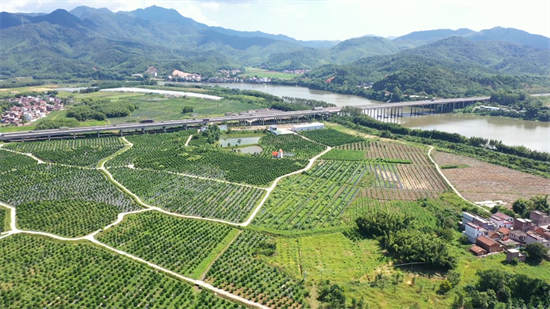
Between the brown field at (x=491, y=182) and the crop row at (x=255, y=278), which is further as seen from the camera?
the brown field at (x=491, y=182)

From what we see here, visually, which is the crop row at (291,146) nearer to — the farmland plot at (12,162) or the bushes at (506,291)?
the farmland plot at (12,162)

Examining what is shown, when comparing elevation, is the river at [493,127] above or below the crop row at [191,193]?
above

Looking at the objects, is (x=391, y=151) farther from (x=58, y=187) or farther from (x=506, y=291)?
(x=58, y=187)

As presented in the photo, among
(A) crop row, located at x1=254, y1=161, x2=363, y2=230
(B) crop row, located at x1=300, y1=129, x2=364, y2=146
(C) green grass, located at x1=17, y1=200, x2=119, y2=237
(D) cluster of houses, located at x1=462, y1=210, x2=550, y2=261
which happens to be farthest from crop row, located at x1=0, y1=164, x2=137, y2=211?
(B) crop row, located at x1=300, y1=129, x2=364, y2=146

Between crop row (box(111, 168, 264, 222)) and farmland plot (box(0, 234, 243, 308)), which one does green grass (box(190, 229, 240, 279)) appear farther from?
crop row (box(111, 168, 264, 222))

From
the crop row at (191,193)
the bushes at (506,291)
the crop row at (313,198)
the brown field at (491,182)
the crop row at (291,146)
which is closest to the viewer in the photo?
the bushes at (506,291)

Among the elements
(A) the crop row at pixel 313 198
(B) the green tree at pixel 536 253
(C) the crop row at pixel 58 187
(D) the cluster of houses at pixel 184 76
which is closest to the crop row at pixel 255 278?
(A) the crop row at pixel 313 198

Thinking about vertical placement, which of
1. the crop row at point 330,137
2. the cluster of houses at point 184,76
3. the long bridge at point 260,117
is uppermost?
the cluster of houses at point 184,76

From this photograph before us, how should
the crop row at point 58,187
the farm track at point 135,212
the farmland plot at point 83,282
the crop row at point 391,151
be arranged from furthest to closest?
the crop row at point 391,151
the crop row at point 58,187
the farm track at point 135,212
the farmland plot at point 83,282
